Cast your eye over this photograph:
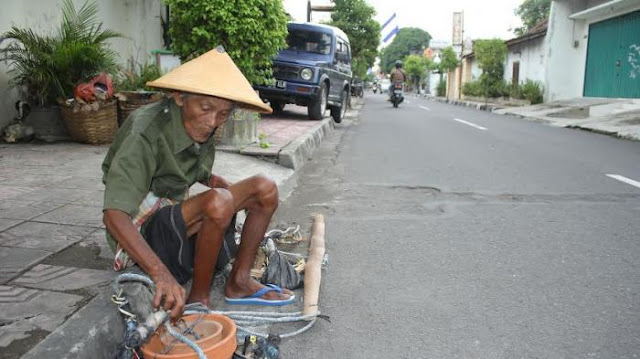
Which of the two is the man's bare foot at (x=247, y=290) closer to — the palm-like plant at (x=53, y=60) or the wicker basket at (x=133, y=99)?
the wicker basket at (x=133, y=99)

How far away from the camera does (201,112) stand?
2307 millimetres

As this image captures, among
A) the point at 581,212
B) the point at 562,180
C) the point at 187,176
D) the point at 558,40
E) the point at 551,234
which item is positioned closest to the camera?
the point at 187,176

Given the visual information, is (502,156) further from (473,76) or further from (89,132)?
(473,76)

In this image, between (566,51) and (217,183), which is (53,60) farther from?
(566,51)

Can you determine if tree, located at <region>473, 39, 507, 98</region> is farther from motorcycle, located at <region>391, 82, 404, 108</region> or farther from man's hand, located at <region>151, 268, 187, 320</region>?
man's hand, located at <region>151, 268, 187, 320</region>

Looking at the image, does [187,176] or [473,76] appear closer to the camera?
[187,176]

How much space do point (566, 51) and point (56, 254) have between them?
22.7 meters

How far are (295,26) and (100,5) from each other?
4.50m

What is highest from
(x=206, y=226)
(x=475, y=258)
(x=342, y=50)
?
(x=342, y=50)

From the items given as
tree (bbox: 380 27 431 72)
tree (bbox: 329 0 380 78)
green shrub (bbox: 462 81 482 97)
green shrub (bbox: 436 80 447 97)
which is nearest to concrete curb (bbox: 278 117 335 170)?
tree (bbox: 329 0 380 78)

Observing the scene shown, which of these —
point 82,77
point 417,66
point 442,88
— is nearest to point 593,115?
point 82,77

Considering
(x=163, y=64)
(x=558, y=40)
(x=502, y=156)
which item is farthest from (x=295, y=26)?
(x=558, y=40)

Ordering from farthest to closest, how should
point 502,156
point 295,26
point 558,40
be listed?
point 558,40
point 295,26
point 502,156

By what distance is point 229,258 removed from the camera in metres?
2.83
